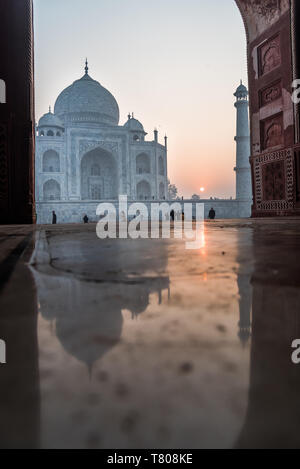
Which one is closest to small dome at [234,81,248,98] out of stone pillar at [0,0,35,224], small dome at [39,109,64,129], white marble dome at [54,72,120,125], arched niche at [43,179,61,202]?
white marble dome at [54,72,120,125]

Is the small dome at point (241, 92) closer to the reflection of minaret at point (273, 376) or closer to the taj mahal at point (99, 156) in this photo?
the taj mahal at point (99, 156)

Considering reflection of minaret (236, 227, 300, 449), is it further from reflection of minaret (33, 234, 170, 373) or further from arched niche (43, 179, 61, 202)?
arched niche (43, 179, 61, 202)

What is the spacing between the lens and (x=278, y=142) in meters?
6.76

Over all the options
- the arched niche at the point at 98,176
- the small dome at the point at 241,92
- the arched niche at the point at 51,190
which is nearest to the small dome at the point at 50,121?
the arched niche at the point at 98,176

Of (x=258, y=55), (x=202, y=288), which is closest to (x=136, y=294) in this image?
(x=202, y=288)

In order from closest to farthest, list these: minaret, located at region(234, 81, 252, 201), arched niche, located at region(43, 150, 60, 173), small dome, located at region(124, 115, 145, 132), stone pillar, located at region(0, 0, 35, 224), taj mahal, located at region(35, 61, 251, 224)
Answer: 1. stone pillar, located at region(0, 0, 35, 224)
2. minaret, located at region(234, 81, 252, 201)
3. taj mahal, located at region(35, 61, 251, 224)
4. arched niche, located at region(43, 150, 60, 173)
5. small dome, located at region(124, 115, 145, 132)

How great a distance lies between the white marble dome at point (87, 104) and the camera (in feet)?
76.2

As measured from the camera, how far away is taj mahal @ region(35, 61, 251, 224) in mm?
20438

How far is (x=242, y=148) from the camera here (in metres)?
20.2

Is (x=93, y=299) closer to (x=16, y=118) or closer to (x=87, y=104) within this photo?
(x=16, y=118)

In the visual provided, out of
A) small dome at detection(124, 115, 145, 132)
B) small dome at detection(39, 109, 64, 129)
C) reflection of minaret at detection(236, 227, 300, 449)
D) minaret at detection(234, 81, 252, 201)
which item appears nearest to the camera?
reflection of minaret at detection(236, 227, 300, 449)

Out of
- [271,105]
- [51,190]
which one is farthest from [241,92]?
[271,105]
